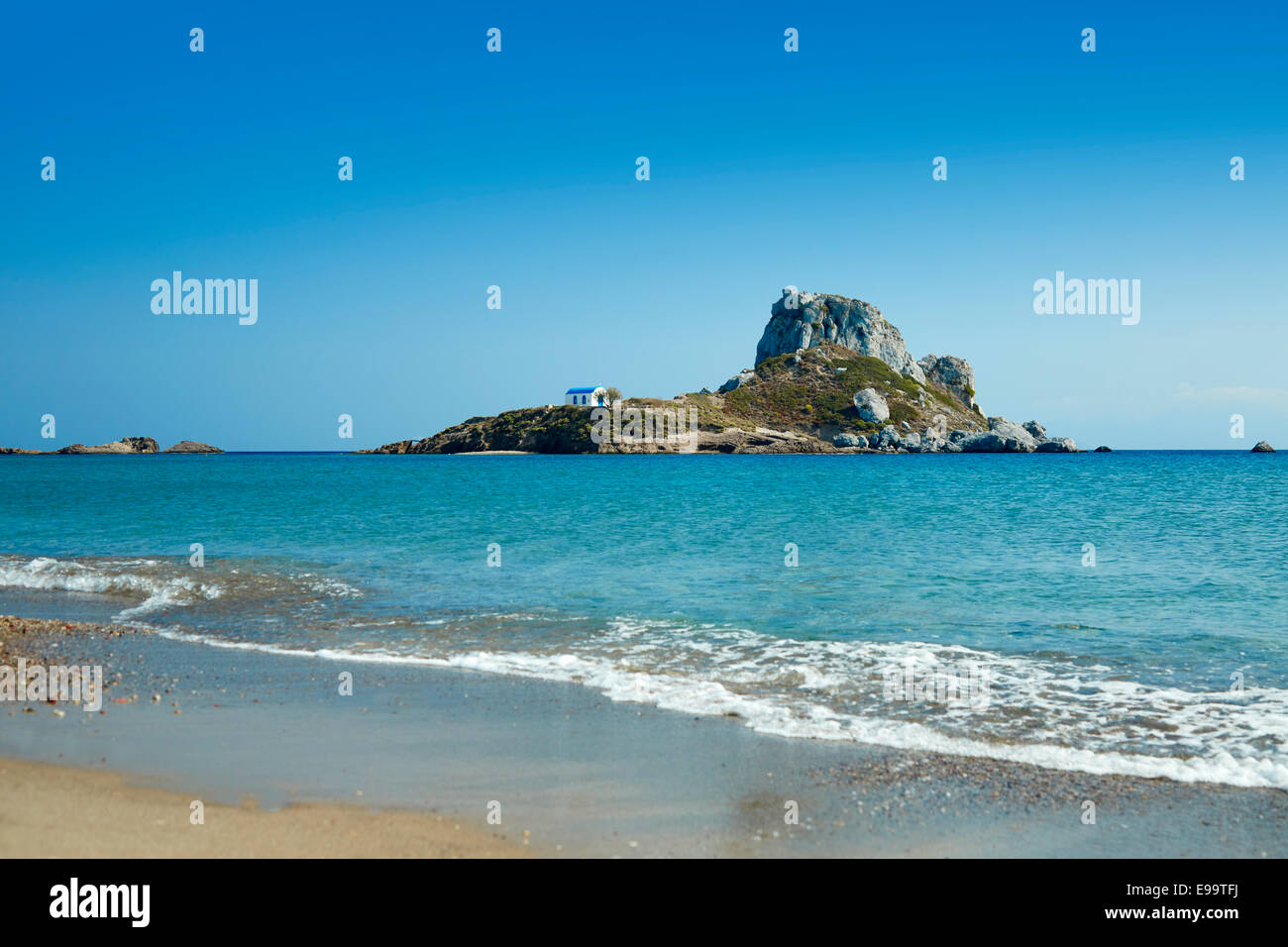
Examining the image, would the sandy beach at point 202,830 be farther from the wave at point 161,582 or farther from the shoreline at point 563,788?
the wave at point 161,582

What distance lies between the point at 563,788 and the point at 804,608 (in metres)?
11.1

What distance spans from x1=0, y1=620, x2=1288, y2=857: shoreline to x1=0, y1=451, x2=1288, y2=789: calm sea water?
91 cm

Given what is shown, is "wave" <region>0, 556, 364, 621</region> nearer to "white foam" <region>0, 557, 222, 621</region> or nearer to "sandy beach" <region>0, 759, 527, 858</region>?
"white foam" <region>0, 557, 222, 621</region>

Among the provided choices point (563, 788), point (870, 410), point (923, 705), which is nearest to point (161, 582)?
point (563, 788)

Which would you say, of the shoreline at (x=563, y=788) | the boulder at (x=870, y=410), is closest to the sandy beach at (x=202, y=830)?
the shoreline at (x=563, y=788)

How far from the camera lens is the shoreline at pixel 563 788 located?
21.9 feet

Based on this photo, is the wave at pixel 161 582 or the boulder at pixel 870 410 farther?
the boulder at pixel 870 410

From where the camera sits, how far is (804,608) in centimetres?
1791

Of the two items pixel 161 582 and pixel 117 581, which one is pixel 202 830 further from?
pixel 117 581

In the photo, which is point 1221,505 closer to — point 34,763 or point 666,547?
point 666,547

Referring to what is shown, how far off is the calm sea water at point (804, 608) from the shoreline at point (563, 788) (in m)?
0.91

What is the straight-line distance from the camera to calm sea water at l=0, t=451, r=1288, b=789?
34.4ft
